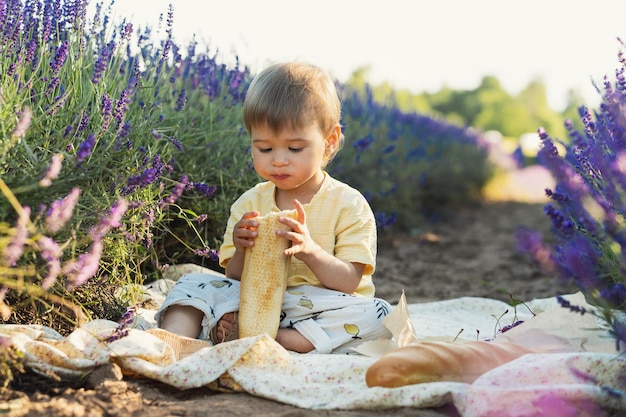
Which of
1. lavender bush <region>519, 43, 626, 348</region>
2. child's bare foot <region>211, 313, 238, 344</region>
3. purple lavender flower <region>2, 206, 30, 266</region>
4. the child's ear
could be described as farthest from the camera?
the child's ear

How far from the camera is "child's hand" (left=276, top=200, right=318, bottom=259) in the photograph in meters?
2.32

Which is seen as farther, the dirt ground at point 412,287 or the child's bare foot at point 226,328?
the child's bare foot at point 226,328

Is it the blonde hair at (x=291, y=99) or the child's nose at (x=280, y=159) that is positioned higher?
the blonde hair at (x=291, y=99)

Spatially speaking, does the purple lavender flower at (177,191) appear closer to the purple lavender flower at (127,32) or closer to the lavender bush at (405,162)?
the purple lavender flower at (127,32)

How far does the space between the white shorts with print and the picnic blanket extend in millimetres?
118

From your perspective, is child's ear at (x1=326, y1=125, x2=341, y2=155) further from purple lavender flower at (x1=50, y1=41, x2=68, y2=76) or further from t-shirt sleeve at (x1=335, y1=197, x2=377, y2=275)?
purple lavender flower at (x1=50, y1=41, x2=68, y2=76)

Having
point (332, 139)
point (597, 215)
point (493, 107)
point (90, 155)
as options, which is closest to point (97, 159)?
point (90, 155)

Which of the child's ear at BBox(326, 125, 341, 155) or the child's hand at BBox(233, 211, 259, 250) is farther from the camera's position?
the child's ear at BBox(326, 125, 341, 155)

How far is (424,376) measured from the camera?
76.9 inches

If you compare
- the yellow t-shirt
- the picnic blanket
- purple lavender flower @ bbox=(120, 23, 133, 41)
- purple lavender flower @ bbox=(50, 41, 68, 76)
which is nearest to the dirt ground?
the picnic blanket

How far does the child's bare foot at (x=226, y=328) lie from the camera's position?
249 cm

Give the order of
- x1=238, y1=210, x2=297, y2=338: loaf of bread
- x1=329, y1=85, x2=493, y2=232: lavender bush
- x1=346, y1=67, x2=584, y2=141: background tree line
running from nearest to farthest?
x1=238, y1=210, x2=297, y2=338: loaf of bread → x1=329, y1=85, x2=493, y2=232: lavender bush → x1=346, y1=67, x2=584, y2=141: background tree line

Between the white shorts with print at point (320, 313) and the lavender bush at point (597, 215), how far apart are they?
664 millimetres

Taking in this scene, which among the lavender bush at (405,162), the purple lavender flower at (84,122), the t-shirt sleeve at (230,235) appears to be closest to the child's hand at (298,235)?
the t-shirt sleeve at (230,235)
